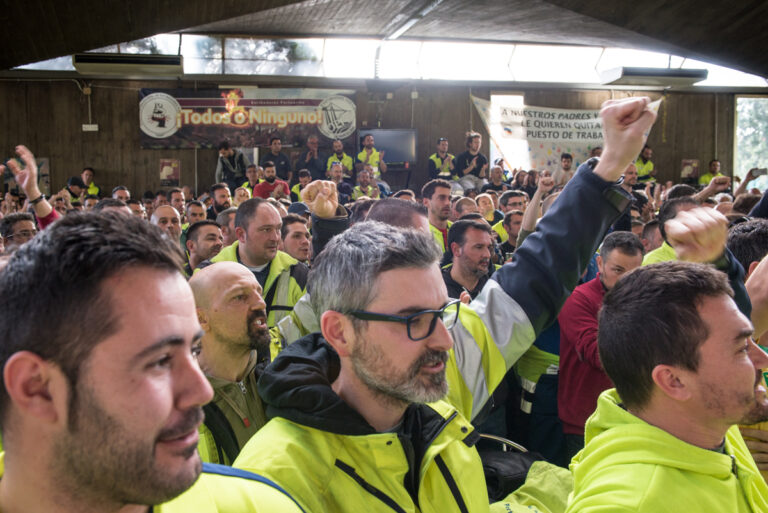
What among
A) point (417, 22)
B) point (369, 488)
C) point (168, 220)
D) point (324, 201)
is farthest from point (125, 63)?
point (369, 488)

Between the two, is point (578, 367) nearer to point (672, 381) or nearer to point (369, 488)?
point (672, 381)

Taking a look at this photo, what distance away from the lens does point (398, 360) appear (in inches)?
57.8

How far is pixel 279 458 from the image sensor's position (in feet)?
4.44

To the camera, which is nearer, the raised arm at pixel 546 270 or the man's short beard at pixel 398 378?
the man's short beard at pixel 398 378

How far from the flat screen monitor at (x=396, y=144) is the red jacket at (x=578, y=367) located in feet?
37.8

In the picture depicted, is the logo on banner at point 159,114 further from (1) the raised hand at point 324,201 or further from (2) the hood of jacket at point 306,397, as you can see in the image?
(2) the hood of jacket at point 306,397

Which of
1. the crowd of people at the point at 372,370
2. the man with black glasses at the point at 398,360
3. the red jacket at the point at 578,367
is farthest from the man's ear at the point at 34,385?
the red jacket at the point at 578,367

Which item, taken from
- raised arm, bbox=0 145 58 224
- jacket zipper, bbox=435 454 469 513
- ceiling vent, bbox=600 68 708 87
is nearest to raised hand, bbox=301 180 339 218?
raised arm, bbox=0 145 58 224

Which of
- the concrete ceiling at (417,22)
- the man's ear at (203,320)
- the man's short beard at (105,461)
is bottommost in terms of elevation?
the man's ear at (203,320)

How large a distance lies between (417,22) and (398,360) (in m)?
12.3

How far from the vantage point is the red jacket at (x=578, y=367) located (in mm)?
3217

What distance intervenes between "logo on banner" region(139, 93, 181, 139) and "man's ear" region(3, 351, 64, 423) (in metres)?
13.9

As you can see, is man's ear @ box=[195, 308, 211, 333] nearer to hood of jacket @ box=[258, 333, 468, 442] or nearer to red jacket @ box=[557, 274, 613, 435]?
hood of jacket @ box=[258, 333, 468, 442]

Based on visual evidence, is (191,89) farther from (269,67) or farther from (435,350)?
(435,350)
